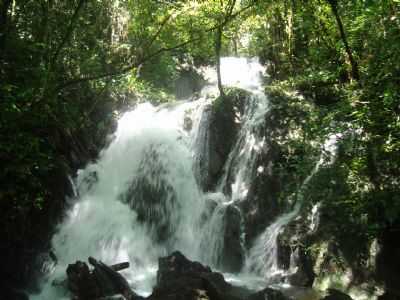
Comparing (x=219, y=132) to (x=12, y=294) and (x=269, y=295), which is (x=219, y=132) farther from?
(x=12, y=294)

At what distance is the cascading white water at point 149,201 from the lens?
1152 cm

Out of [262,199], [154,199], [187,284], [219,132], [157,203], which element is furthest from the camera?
[219,132]

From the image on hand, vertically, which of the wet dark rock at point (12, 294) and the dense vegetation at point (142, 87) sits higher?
the dense vegetation at point (142, 87)

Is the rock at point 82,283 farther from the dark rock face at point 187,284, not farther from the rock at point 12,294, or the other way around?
the dark rock face at point 187,284

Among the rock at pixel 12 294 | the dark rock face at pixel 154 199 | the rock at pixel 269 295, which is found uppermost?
the dark rock face at pixel 154 199

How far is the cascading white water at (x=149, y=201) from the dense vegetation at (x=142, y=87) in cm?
97

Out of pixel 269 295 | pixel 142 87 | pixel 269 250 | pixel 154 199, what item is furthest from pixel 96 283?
pixel 142 87

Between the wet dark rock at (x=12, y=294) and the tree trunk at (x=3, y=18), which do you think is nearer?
the tree trunk at (x=3, y=18)

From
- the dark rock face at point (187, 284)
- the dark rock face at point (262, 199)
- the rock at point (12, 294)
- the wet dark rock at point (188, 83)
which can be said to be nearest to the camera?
the dark rock face at point (187, 284)

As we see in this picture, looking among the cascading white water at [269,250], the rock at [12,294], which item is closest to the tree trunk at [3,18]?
the rock at [12,294]

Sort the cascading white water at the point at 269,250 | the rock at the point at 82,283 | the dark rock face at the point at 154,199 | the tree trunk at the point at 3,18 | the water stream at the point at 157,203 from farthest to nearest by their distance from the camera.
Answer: the dark rock face at the point at 154,199, the water stream at the point at 157,203, the cascading white water at the point at 269,250, the rock at the point at 82,283, the tree trunk at the point at 3,18

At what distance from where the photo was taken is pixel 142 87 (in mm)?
17156

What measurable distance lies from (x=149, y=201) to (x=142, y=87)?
5983 millimetres

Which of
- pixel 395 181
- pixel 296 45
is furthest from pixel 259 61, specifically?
pixel 395 181
